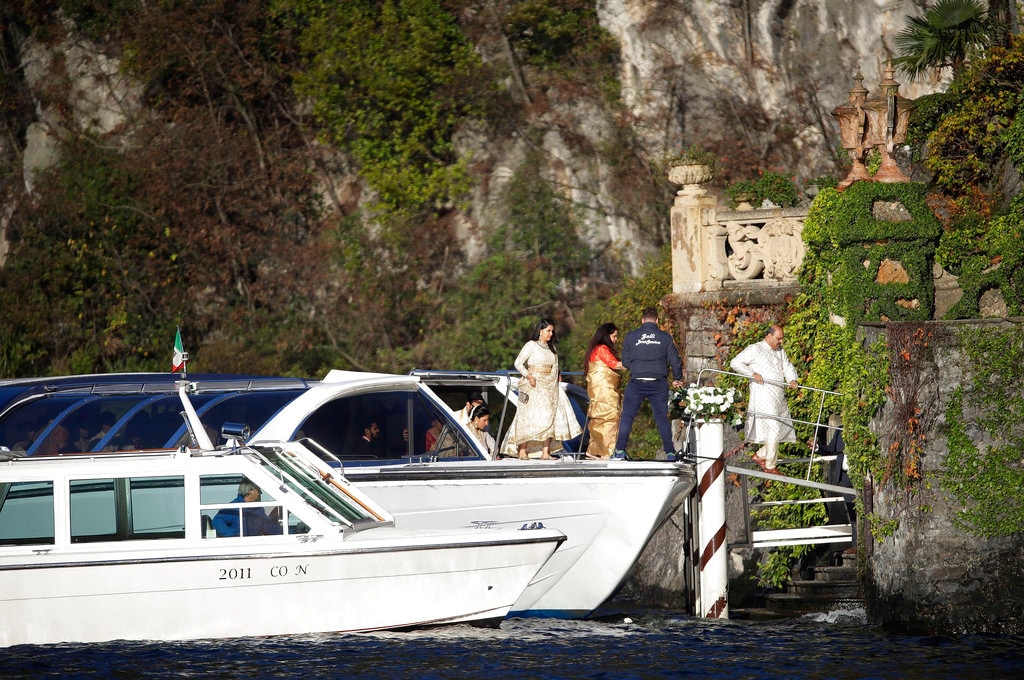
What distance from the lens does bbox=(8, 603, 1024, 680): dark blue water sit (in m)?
10.5

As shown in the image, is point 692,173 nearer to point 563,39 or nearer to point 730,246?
point 730,246

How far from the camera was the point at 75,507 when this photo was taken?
11492mm

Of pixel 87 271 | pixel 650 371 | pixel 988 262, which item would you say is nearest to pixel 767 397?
pixel 650 371

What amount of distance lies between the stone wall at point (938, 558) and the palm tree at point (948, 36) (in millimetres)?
9496

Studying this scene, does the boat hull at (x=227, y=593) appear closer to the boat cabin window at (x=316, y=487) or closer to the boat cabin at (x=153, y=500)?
the boat cabin at (x=153, y=500)

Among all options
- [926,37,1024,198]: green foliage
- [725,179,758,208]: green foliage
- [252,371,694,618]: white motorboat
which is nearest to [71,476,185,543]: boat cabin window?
[252,371,694,618]: white motorboat

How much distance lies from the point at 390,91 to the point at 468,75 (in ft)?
5.05

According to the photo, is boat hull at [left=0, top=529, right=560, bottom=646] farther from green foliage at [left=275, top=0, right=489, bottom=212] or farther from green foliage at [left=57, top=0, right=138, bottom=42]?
green foliage at [left=57, top=0, right=138, bottom=42]

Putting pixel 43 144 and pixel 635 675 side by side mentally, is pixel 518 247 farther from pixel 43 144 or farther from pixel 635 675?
pixel 635 675

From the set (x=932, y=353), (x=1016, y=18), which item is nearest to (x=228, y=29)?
(x=1016, y=18)

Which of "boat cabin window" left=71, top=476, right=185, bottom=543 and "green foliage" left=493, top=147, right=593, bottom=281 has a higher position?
"green foliage" left=493, top=147, right=593, bottom=281

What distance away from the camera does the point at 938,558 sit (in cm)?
1144

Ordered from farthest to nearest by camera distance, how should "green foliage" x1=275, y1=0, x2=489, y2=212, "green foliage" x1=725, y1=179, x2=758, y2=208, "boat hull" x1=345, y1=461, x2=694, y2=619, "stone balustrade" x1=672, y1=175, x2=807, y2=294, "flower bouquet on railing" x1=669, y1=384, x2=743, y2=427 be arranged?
1. "green foliage" x1=275, y1=0, x2=489, y2=212
2. "green foliage" x1=725, y1=179, x2=758, y2=208
3. "stone balustrade" x1=672, y1=175, x2=807, y2=294
4. "flower bouquet on railing" x1=669, y1=384, x2=743, y2=427
5. "boat hull" x1=345, y1=461, x2=694, y2=619

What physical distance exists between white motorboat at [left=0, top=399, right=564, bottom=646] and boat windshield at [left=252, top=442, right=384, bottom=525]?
24mm
